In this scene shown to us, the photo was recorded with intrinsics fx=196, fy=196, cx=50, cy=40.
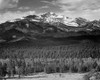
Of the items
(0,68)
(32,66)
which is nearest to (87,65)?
(32,66)

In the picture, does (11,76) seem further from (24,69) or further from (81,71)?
(81,71)

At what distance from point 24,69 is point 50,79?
34709mm

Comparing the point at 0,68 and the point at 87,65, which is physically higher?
the point at 0,68

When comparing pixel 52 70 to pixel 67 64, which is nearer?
pixel 52 70

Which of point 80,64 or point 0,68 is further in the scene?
point 80,64

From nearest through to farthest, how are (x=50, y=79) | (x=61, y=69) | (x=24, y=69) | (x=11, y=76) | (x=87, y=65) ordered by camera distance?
(x=50, y=79), (x=11, y=76), (x=24, y=69), (x=61, y=69), (x=87, y=65)

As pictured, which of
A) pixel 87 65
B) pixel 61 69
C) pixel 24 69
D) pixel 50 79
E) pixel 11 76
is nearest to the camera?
pixel 50 79

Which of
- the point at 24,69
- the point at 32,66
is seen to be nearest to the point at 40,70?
the point at 32,66

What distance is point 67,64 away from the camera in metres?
187

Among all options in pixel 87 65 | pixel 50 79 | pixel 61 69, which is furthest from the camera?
pixel 87 65

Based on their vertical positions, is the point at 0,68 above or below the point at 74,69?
above

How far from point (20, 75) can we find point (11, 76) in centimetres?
703

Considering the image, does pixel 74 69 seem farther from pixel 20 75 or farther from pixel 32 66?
pixel 20 75

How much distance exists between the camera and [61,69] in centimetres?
17212
